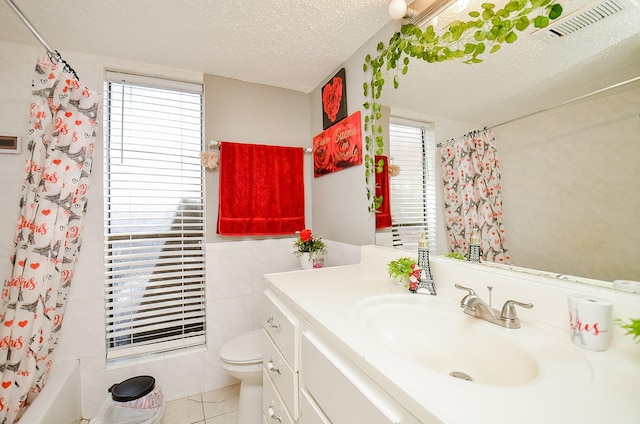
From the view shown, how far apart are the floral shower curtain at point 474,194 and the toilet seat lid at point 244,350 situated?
3.72 ft

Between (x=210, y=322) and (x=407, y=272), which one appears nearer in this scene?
(x=407, y=272)

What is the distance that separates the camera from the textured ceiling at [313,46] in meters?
0.72

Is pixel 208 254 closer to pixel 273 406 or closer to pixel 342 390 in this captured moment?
pixel 273 406

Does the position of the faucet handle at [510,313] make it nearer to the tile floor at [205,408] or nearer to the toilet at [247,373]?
the toilet at [247,373]

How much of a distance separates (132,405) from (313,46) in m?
2.26

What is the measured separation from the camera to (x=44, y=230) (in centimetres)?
137

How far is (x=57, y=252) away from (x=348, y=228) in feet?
5.25

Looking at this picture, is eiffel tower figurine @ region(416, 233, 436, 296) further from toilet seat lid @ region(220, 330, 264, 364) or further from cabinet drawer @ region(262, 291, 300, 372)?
toilet seat lid @ region(220, 330, 264, 364)

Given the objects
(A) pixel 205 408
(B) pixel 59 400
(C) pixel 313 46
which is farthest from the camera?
(A) pixel 205 408

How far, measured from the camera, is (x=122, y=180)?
175 cm

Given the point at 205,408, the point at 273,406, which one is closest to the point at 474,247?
the point at 273,406

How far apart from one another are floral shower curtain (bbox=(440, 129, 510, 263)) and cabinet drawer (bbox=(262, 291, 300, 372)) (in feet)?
2.25

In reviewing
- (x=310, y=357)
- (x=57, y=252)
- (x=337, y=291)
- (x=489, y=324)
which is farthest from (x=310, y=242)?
(x=57, y=252)

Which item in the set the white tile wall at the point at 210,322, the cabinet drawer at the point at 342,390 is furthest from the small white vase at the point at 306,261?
the cabinet drawer at the point at 342,390
